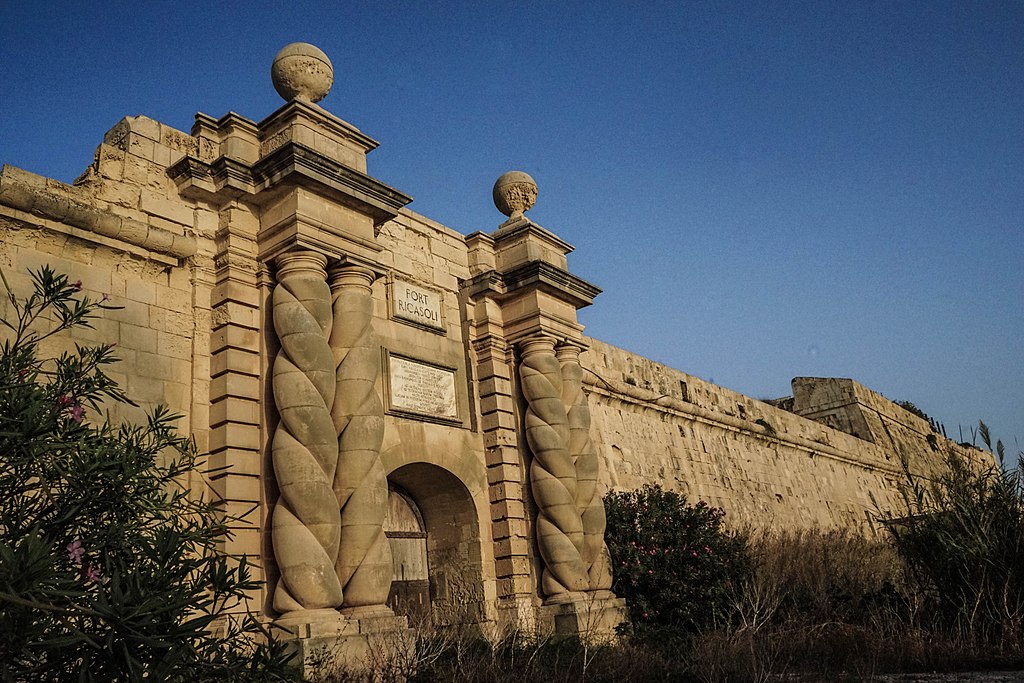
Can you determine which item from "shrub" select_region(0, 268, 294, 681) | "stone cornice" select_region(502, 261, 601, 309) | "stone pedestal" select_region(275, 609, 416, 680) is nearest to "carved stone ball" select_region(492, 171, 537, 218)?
"stone cornice" select_region(502, 261, 601, 309)

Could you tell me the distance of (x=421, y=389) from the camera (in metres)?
9.05

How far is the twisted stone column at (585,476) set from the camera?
9820 millimetres

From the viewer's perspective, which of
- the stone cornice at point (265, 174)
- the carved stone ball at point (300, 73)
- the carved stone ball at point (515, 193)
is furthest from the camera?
the carved stone ball at point (515, 193)

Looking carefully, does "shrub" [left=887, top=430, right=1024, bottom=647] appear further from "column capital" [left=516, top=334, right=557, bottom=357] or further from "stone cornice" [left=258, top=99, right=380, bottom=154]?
"stone cornice" [left=258, top=99, right=380, bottom=154]

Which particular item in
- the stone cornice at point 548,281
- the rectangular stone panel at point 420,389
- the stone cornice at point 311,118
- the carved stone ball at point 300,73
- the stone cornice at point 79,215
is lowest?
the rectangular stone panel at point 420,389

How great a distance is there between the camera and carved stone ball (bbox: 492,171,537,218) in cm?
1116

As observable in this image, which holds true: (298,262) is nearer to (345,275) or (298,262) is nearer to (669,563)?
(345,275)

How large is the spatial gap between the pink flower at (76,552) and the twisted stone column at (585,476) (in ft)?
23.6

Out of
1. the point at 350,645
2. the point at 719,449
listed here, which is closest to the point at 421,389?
the point at 350,645

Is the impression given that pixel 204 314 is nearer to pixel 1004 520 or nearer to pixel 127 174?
pixel 127 174

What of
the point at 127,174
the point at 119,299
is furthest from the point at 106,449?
the point at 127,174

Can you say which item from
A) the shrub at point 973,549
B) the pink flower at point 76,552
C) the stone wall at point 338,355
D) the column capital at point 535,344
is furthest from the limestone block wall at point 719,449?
the pink flower at point 76,552

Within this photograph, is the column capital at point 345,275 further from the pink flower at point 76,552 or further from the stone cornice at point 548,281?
the pink flower at point 76,552

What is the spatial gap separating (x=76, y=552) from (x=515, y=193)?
8.69 metres
